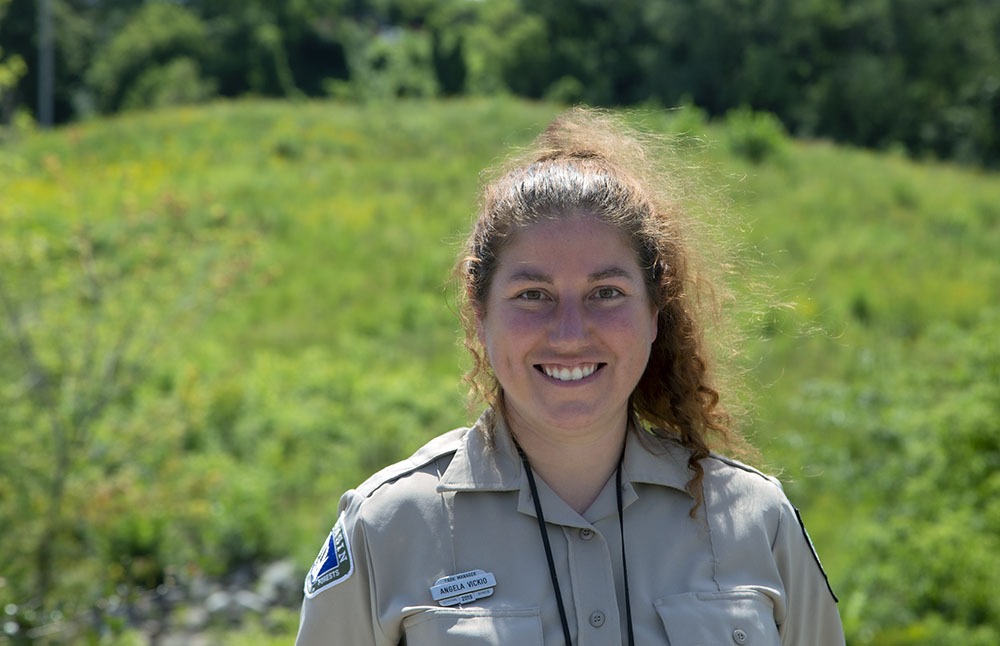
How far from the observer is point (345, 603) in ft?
5.89

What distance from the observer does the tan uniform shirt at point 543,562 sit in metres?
1.75

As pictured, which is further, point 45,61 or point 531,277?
point 45,61

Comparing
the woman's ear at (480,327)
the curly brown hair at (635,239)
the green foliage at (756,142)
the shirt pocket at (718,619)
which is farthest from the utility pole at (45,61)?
the shirt pocket at (718,619)

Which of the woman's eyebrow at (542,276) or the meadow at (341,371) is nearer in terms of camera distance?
the woman's eyebrow at (542,276)

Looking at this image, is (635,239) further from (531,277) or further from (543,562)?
(543,562)

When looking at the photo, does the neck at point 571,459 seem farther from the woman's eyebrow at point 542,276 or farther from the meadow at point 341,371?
the meadow at point 341,371

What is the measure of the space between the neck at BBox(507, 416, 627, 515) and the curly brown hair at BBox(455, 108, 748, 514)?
11 centimetres

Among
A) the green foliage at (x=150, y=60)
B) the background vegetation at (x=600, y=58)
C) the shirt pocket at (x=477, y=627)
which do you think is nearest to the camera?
the shirt pocket at (x=477, y=627)

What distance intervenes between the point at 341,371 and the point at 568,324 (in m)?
9.34

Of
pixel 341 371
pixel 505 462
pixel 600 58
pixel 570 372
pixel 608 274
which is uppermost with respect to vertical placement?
pixel 600 58

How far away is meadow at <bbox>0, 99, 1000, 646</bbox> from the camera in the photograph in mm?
5129

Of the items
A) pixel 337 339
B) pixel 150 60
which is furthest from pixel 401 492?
pixel 150 60

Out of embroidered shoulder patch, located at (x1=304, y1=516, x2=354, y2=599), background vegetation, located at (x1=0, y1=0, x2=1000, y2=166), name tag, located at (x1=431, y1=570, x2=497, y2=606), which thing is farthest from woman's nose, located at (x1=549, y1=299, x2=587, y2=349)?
background vegetation, located at (x1=0, y1=0, x2=1000, y2=166)

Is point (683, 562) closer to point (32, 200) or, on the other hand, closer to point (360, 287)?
point (360, 287)
